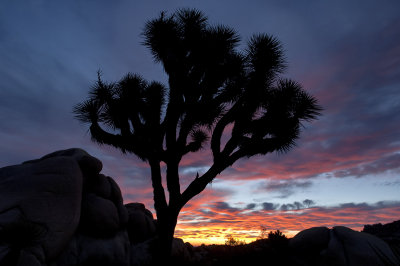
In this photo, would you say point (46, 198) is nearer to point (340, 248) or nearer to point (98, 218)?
point (98, 218)

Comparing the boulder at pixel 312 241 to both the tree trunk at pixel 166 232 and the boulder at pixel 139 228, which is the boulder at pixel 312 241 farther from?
the boulder at pixel 139 228

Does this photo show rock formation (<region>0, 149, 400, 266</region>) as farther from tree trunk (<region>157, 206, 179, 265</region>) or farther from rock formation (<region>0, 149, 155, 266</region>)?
tree trunk (<region>157, 206, 179, 265</region>)

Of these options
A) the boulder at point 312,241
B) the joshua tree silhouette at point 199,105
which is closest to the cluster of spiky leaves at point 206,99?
the joshua tree silhouette at point 199,105

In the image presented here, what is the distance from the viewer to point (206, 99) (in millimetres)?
9734

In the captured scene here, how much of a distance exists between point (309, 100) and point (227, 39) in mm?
3726

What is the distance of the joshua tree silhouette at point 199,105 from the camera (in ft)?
31.1

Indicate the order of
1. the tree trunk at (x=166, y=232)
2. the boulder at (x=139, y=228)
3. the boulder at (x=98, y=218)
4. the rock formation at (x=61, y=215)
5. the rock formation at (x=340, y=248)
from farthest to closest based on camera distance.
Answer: the boulder at (x=139, y=228) < the tree trunk at (x=166, y=232) < the boulder at (x=98, y=218) < the rock formation at (x=340, y=248) < the rock formation at (x=61, y=215)

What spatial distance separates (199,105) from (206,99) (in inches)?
14.4

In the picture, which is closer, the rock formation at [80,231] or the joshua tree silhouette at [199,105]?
the rock formation at [80,231]

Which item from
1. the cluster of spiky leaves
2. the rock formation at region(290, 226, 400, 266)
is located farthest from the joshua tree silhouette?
the rock formation at region(290, 226, 400, 266)

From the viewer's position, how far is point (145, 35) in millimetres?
10914

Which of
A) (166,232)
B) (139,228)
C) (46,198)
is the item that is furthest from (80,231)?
(139,228)

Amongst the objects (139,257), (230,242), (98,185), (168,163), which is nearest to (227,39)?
(168,163)

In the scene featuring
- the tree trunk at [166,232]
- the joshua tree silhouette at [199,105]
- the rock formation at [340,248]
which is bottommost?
the rock formation at [340,248]
